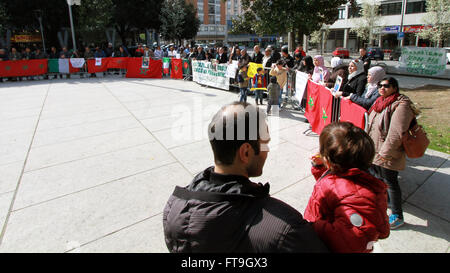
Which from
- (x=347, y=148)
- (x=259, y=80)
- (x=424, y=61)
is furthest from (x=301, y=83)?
(x=424, y=61)

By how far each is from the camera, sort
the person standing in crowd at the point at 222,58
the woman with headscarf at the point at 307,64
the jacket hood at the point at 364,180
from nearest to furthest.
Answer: the jacket hood at the point at 364,180 < the woman with headscarf at the point at 307,64 < the person standing in crowd at the point at 222,58

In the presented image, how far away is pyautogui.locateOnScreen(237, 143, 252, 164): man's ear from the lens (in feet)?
4.35

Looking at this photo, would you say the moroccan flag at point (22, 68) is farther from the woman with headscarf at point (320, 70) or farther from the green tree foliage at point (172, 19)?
the green tree foliage at point (172, 19)

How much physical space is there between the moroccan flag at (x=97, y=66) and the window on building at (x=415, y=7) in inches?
1988

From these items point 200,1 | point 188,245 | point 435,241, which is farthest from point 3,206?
point 200,1

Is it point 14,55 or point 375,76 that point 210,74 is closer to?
point 375,76

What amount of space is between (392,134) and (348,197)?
1939mm

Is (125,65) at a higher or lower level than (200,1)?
lower

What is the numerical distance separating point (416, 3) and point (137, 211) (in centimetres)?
5827

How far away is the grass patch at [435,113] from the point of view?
5749 millimetres

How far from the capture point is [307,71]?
8297mm

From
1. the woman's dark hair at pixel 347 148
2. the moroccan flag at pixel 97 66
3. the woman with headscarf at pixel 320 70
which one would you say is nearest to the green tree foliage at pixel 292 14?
the woman with headscarf at pixel 320 70

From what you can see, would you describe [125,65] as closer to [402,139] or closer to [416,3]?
[402,139]

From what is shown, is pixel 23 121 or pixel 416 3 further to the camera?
pixel 416 3
